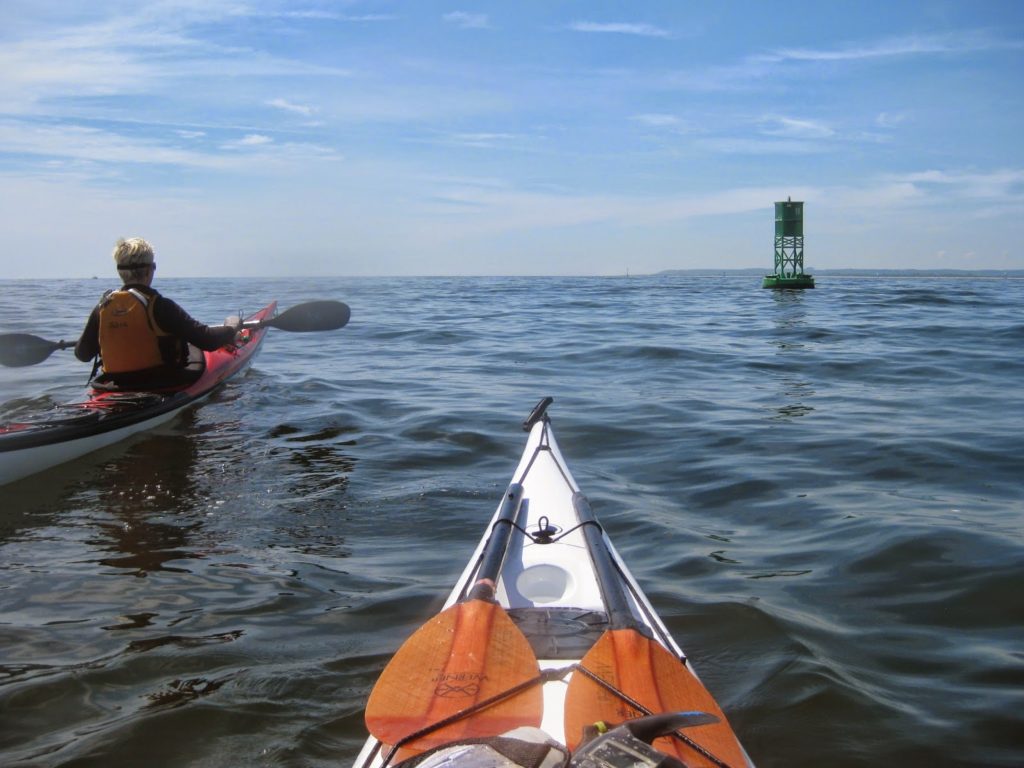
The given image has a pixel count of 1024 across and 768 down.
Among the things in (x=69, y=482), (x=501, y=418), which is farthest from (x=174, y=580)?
(x=501, y=418)

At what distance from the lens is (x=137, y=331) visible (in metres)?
6.11

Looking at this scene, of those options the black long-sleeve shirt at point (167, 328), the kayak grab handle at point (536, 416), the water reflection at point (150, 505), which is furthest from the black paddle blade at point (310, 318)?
the kayak grab handle at point (536, 416)

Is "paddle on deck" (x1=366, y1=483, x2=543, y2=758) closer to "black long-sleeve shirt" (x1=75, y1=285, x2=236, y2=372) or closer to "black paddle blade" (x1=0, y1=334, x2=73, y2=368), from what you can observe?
"black long-sleeve shirt" (x1=75, y1=285, x2=236, y2=372)

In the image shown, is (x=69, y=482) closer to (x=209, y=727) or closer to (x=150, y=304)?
(x=150, y=304)

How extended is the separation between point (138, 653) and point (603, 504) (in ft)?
9.79

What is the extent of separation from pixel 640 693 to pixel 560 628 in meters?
0.57

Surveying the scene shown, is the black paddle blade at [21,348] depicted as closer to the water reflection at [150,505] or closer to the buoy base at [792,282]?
the water reflection at [150,505]

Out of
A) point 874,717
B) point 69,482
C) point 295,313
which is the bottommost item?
point 874,717

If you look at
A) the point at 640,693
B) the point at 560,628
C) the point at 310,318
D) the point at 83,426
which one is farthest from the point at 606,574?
the point at 310,318

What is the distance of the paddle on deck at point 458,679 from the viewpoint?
1.97m

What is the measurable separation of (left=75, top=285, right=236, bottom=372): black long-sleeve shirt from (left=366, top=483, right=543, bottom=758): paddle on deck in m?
4.51

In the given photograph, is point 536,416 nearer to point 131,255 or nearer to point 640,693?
point 640,693

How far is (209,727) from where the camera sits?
2.70 m

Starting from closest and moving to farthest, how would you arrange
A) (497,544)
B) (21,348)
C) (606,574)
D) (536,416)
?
(606,574) < (497,544) < (536,416) < (21,348)
